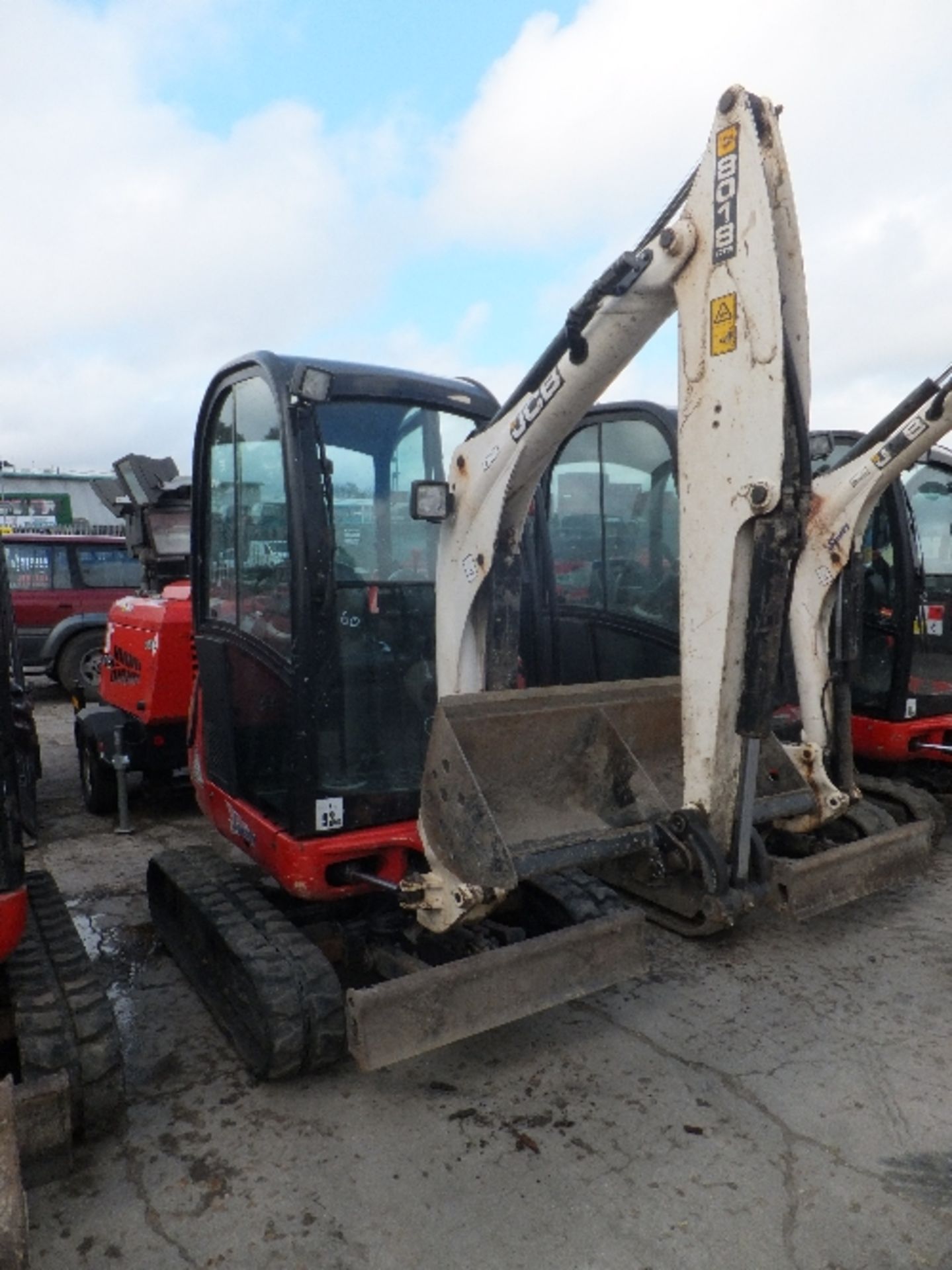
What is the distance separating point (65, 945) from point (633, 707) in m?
2.27

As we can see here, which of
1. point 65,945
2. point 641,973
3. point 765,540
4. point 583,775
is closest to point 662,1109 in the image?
point 641,973

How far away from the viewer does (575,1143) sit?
2.88 m

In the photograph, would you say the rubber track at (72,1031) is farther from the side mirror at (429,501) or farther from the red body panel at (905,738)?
the red body panel at (905,738)

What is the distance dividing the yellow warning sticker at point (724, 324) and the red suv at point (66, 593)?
10.1m

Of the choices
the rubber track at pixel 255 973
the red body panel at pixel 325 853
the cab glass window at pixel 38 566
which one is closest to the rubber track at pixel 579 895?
the red body panel at pixel 325 853

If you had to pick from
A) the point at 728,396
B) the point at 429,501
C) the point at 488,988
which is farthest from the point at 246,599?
the point at 728,396

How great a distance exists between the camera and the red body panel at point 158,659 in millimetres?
6004

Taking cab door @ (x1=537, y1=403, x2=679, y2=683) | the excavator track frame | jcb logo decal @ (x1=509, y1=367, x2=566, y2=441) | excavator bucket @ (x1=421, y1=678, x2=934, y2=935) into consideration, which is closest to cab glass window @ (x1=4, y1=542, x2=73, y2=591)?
cab door @ (x1=537, y1=403, x2=679, y2=683)

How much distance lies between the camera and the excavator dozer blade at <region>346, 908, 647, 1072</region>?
2.81m

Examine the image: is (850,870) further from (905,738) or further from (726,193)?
(726,193)

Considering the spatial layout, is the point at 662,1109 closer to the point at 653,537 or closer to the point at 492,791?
the point at 492,791

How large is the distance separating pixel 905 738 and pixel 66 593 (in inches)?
402

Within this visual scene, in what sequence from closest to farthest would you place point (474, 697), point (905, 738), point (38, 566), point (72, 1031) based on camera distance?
point (72, 1031)
point (474, 697)
point (905, 738)
point (38, 566)

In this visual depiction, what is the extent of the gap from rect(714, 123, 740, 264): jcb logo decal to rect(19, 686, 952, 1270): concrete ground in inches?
106
